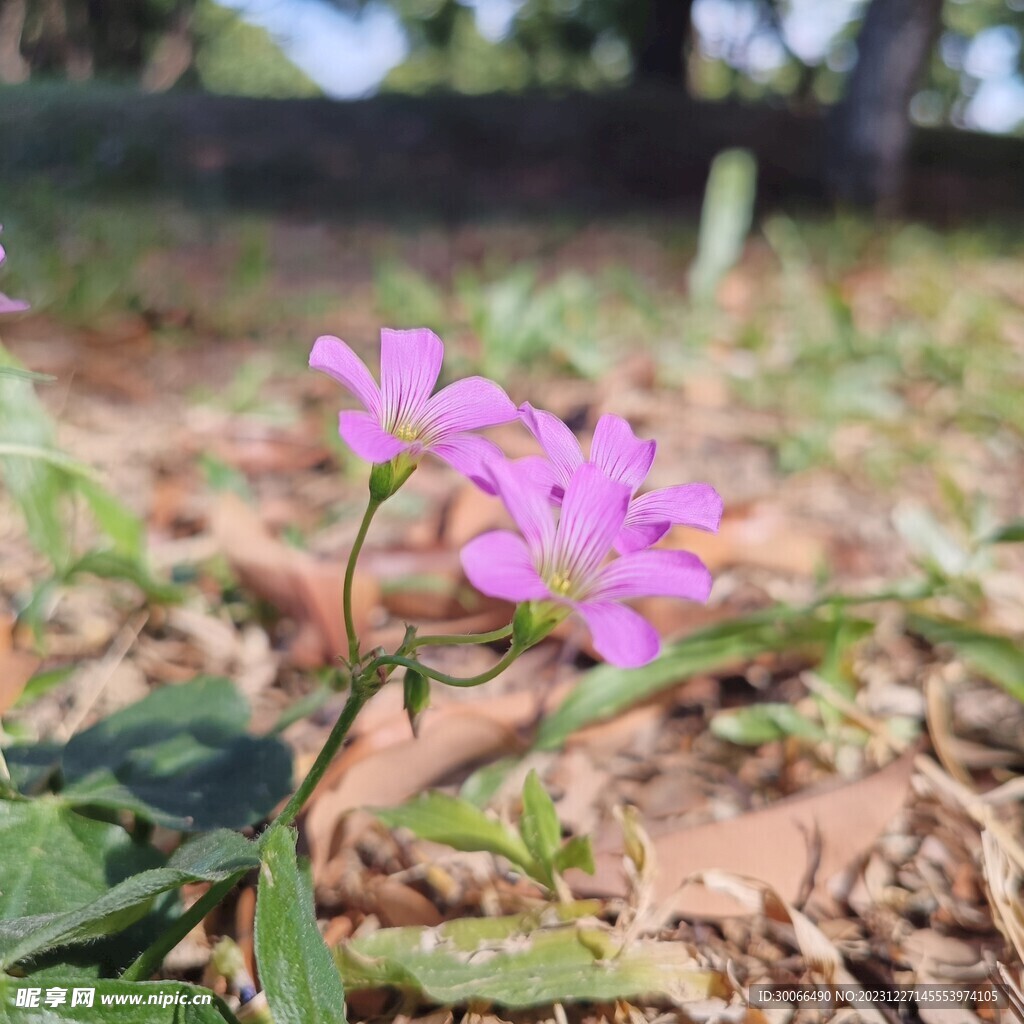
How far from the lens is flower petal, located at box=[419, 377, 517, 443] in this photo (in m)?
0.53

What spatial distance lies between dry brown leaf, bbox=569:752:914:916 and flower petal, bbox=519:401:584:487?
14.5 inches

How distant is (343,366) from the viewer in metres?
0.49

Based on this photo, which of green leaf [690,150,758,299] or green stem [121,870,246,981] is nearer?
green stem [121,870,246,981]

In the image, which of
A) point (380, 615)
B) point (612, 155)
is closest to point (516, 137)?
point (612, 155)

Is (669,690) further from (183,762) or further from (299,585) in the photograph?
(183,762)

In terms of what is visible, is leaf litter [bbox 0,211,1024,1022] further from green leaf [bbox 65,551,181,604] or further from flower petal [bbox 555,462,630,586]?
flower petal [bbox 555,462,630,586]

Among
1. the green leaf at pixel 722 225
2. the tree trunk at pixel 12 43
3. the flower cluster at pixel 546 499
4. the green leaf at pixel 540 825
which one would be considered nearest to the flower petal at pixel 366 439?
the flower cluster at pixel 546 499

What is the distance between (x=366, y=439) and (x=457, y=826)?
1.19 feet

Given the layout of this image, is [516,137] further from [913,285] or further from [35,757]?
[35,757]

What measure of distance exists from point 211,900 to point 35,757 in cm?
21

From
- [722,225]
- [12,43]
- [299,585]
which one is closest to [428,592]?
[299,585]

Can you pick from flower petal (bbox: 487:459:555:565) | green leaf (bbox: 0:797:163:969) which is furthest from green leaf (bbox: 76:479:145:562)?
flower petal (bbox: 487:459:555:565)

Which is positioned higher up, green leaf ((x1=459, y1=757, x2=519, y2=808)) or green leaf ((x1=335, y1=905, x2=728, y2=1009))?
green leaf ((x1=335, y1=905, x2=728, y2=1009))

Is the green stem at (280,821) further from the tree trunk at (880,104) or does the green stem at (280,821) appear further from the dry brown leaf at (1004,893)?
the tree trunk at (880,104)
